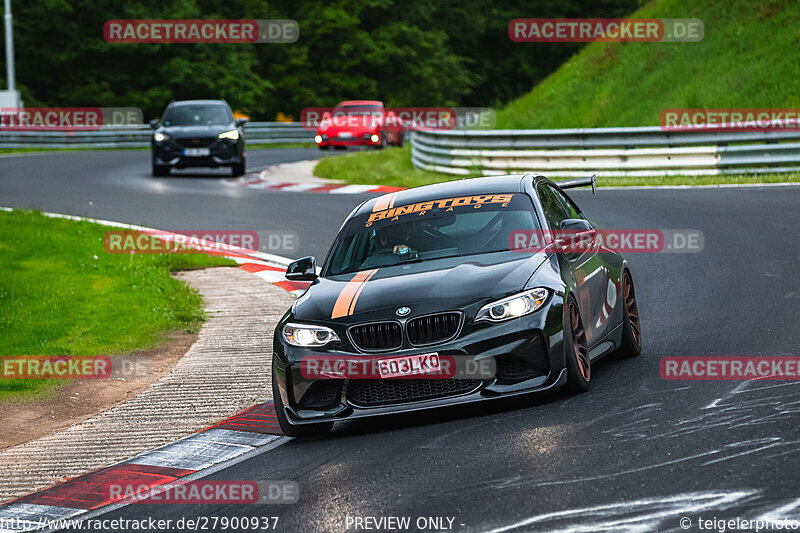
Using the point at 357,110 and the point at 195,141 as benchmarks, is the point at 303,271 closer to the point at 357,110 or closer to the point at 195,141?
the point at 195,141

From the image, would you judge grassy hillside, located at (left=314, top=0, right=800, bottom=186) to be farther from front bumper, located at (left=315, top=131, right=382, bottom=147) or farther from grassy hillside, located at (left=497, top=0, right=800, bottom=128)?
front bumper, located at (left=315, top=131, right=382, bottom=147)

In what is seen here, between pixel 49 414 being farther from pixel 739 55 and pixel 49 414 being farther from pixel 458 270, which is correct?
pixel 739 55

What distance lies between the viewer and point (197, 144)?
2869 centimetres

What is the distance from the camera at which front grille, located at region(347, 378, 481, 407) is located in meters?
7.36

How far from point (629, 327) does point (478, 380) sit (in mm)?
2108

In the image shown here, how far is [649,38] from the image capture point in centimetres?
3272

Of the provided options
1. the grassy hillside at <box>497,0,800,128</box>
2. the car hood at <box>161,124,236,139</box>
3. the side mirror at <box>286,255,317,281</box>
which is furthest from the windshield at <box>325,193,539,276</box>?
the car hood at <box>161,124,236,139</box>

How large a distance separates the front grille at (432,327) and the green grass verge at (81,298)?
3.62 metres

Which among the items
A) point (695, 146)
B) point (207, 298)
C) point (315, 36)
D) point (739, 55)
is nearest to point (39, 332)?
point (207, 298)

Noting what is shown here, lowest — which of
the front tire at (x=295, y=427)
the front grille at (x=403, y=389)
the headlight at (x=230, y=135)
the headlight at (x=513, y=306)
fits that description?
the front tire at (x=295, y=427)

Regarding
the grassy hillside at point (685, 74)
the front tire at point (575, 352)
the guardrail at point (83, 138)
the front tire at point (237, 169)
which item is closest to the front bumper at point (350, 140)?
the guardrail at point (83, 138)

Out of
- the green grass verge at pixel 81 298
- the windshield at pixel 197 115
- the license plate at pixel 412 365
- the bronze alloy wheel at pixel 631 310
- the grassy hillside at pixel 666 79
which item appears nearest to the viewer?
the license plate at pixel 412 365

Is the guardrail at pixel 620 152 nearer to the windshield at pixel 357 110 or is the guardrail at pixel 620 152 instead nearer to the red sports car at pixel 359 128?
the red sports car at pixel 359 128

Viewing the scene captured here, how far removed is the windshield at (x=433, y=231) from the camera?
8.46 m
